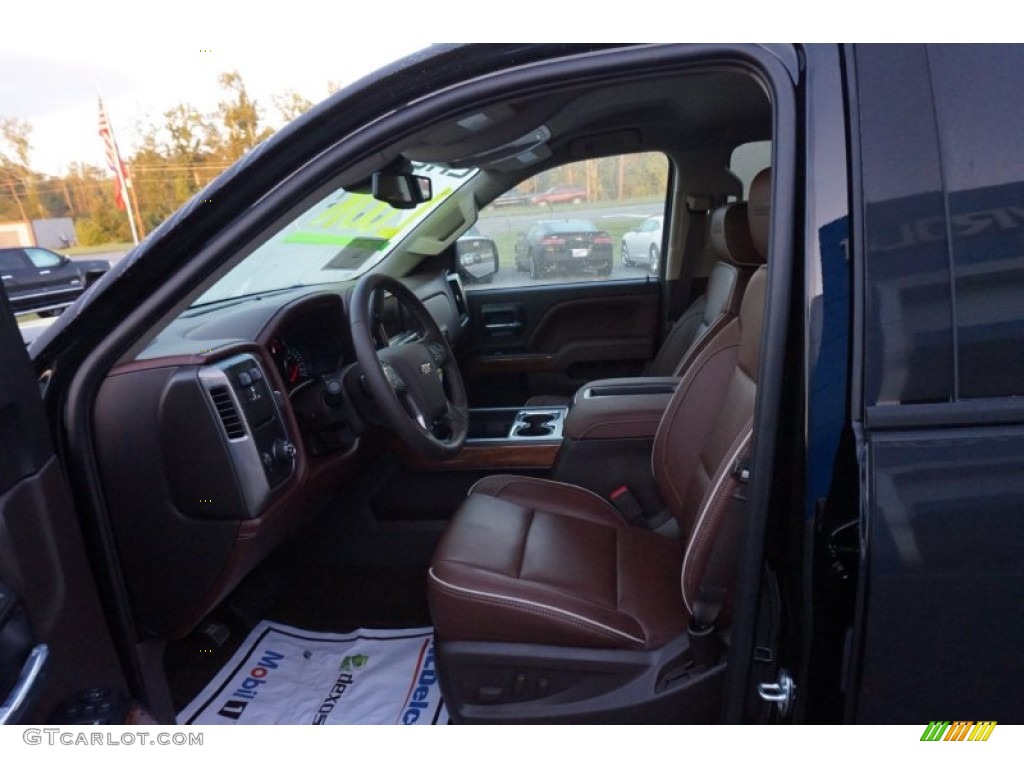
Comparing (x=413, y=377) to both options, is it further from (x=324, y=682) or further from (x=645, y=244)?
(x=645, y=244)

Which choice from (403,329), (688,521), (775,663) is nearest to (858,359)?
(775,663)

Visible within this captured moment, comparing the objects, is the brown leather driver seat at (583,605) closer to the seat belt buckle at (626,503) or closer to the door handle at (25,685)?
the seat belt buckle at (626,503)

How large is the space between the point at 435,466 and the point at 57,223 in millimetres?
2778

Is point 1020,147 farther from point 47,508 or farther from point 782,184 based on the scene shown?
point 47,508

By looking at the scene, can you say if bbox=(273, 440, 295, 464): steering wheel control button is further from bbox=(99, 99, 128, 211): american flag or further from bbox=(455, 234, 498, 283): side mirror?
bbox=(99, 99, 128, 211): american flag

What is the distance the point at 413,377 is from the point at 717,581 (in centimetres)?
105

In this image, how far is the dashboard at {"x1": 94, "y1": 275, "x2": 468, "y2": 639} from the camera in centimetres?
136

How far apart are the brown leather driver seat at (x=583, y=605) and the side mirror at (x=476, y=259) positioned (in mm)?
1870

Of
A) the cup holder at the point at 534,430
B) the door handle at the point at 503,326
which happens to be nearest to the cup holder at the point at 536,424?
the cup holder at the point at 534,430

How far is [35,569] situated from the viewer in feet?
3.36


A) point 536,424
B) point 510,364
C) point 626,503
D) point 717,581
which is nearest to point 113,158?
point 510,364

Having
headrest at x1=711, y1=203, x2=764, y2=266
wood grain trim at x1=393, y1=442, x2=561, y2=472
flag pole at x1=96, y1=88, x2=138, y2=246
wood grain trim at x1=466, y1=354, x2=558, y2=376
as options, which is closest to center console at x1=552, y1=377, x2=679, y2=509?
wood grain trim at x1=393, y1=442, x2=561, y2=472

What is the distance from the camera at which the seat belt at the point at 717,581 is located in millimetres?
1210

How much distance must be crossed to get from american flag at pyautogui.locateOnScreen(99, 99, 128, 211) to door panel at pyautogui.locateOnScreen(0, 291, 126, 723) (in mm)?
3337
